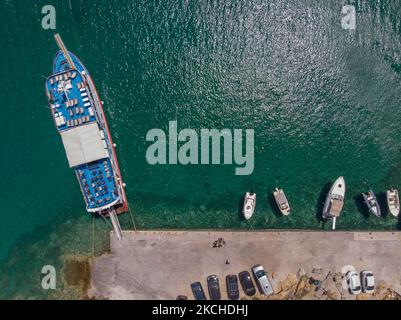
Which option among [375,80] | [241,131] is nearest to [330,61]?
[375,80]

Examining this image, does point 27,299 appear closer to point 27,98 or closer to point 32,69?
point 27,98

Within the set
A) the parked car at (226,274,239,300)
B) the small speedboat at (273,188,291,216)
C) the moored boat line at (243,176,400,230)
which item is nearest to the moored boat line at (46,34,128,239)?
the parked car at (226,274,239,300)

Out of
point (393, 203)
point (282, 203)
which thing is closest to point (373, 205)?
point (393, 203)

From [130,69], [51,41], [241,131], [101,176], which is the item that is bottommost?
[101,176]

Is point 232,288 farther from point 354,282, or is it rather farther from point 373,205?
point 373,205

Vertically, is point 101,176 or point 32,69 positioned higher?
point 32,69

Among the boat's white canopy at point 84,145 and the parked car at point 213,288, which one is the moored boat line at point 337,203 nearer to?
the parked car at point 213,288

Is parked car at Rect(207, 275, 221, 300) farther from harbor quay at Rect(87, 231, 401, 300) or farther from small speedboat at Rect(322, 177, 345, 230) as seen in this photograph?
small speedboat at Rect(322, 177, 345, 230)
